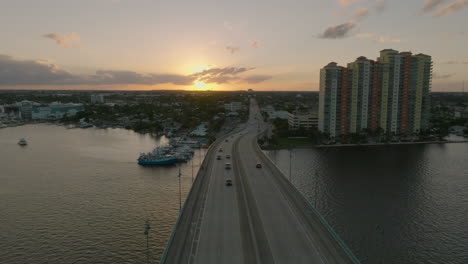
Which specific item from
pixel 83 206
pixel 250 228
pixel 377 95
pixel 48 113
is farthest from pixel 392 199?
pixel 48 113

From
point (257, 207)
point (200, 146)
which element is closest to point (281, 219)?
point (257, 207)

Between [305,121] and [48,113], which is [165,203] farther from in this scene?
[48,113]

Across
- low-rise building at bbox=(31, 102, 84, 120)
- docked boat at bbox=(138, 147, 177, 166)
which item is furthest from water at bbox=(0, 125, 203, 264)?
low-rise building at bbox=(31, 102, 84, 120)

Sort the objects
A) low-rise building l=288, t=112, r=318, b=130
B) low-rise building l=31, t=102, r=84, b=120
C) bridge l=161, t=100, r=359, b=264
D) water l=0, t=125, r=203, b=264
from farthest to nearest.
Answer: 1. low-rise building l=31, t=102, r=84, b=120
2. low-rise building l=288, t=112, r=318, b=130
3. water l=0, t=125, r=203, b=264
4. bridge l=161, t=100, r=359, b=264

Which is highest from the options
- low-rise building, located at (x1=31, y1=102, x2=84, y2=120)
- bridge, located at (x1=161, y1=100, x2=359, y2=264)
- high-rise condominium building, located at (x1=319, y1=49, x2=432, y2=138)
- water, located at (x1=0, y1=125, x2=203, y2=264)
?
high-rise condominium building, located at (x1=319, y1=49, x2=432, y2=138)

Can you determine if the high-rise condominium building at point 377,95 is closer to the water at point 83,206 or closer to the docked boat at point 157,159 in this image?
the water at point 83,206

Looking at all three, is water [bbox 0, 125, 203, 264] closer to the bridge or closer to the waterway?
the waterway

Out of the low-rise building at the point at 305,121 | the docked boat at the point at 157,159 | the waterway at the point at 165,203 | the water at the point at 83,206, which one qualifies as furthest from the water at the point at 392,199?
the low-rise building at the point at 305,121

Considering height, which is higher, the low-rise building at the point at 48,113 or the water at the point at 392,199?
the low-rise building at the point at 48,113
